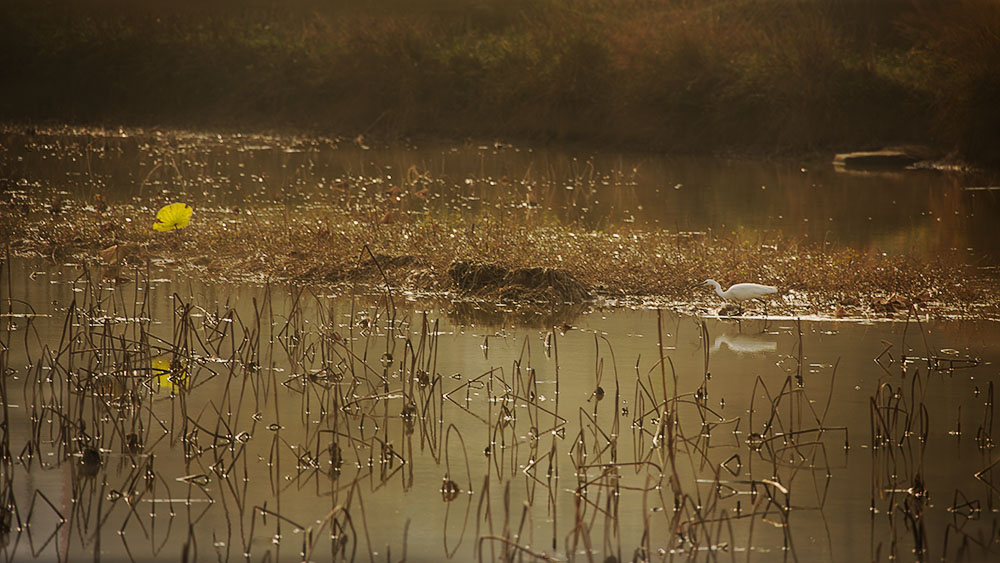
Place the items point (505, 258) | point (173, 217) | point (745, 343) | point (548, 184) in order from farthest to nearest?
point (548, 184) < point (505, 258) < point (745, 343) < point (173, 217)

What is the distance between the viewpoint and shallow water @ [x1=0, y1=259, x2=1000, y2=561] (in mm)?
5859

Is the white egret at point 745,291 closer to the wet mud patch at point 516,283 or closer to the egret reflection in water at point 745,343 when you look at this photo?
the egret reflection in water at point 745,343

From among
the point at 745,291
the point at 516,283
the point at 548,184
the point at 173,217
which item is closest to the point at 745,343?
the point at 745,291

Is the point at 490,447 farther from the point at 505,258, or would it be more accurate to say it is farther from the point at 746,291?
the point at 505,258

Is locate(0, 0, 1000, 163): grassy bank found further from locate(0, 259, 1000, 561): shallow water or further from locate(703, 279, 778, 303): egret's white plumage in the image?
locate(0, 259, 1000, 561): shallow water

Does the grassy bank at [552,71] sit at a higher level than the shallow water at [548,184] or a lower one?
higher

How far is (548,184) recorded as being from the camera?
22.4 metres

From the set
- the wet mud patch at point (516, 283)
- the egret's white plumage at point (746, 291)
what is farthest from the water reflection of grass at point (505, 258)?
the egret's white plumage at point (746, 291)

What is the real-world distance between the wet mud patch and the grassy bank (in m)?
18.9

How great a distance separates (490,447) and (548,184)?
50.8 feet

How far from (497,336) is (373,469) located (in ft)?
11.7

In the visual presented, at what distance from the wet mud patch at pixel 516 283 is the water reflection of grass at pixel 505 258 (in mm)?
15

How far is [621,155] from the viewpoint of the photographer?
3142cm

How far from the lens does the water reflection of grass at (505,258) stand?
11953mm
